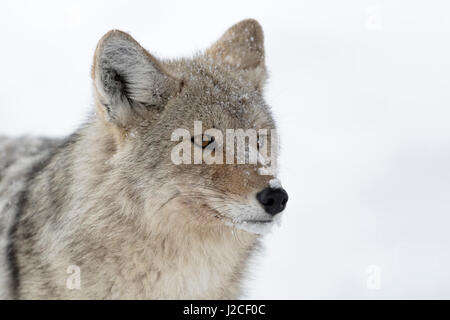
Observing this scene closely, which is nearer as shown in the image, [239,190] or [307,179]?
[239,190]

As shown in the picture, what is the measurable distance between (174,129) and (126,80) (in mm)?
563

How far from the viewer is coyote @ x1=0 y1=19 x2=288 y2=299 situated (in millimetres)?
4379

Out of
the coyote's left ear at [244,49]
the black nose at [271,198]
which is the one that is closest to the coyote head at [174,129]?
the black nose at [271,198]

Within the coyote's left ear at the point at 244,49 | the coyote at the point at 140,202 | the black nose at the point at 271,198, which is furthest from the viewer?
the coyote's left ear at the point at 244,49

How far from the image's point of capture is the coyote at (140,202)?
14.4ft

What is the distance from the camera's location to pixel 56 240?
183 inches

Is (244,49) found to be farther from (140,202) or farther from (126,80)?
(140,202)

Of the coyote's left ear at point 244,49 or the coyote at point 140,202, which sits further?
the coyote's left ear at point 244,49

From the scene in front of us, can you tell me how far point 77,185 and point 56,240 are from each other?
1.52 feet
